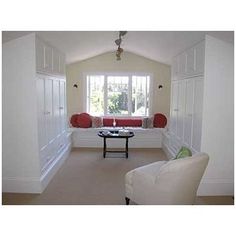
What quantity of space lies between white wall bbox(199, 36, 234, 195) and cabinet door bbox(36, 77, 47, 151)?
216cm

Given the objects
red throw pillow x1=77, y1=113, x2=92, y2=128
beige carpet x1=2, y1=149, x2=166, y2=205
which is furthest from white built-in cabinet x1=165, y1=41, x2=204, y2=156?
red throw pillow x1=77, y1=113, x2=92, y2=128

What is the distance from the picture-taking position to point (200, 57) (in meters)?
3.64

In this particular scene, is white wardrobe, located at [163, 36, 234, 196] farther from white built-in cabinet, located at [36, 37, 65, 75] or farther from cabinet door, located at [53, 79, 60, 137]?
cabinet door, located at [53, 79, 60, 137]

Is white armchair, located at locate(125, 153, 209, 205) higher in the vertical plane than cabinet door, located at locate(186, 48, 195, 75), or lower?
lower

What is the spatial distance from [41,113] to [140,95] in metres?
4.23

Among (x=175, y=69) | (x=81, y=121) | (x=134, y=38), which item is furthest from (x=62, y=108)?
(x=175, y=69)

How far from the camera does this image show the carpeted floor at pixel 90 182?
3.38m

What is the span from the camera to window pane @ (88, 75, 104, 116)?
24.7 feet

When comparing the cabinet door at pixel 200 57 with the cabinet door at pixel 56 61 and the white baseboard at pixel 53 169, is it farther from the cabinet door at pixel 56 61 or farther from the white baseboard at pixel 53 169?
the white baseboard at pixel 53 169

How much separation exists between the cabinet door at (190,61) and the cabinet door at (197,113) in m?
0.24

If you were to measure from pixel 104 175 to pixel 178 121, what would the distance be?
170cm

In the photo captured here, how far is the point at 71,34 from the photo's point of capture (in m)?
4.09
